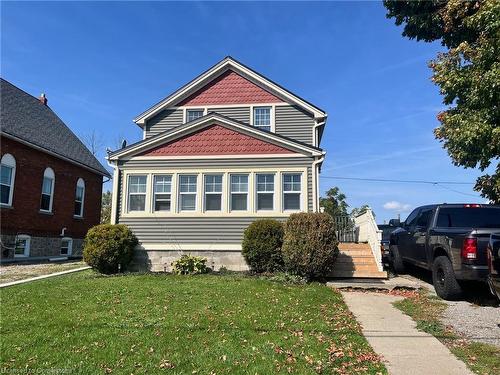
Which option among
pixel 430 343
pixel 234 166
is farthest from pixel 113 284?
pixel 430 343

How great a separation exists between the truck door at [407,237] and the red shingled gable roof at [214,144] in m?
5.33

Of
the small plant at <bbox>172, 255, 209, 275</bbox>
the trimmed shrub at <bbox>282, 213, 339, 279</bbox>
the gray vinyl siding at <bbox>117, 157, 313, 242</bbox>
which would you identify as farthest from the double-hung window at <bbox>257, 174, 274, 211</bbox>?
the small plant at <bbox>172, 255, 209, 275</bbox>

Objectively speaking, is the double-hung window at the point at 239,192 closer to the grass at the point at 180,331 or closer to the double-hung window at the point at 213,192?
the double-hung window at the point at 213,192

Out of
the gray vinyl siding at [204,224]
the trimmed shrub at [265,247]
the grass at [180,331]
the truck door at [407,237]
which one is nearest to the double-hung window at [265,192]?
the gray vinyl siding at [204,224]

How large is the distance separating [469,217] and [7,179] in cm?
1701

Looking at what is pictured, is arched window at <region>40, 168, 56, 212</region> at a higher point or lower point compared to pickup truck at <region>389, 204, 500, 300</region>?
higher

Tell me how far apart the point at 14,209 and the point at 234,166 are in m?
9.91

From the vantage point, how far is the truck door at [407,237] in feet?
36.7

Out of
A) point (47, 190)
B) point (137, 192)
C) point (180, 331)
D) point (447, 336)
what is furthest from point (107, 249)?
point (447, 336)

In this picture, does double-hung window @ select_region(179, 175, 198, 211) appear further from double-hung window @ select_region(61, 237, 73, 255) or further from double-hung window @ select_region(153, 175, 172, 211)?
double-hung window @ select_region(61, 237, 73, 255)

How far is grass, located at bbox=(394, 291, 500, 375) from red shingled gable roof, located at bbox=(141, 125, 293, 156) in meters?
7.58

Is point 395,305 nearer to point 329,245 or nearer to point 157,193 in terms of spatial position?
point 329,245

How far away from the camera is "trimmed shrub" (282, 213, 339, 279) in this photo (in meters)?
11.1

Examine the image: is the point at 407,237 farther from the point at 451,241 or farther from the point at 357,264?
the point at 451,241
